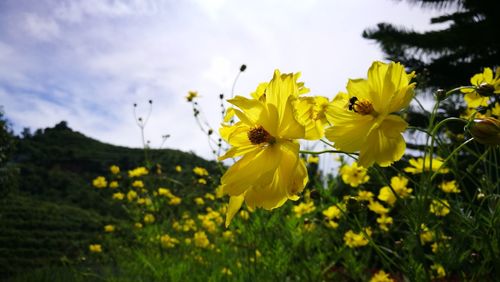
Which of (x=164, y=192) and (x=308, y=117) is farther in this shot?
(x=164, y=192)

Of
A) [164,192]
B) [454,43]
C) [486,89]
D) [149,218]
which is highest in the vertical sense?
[454,43]

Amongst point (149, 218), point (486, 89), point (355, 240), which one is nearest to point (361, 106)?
point (486, 89)

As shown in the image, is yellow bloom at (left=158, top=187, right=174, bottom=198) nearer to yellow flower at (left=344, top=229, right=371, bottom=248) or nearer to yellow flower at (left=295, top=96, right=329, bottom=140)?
yellow flower at (left=344, top=229, right=371, bottom=248)

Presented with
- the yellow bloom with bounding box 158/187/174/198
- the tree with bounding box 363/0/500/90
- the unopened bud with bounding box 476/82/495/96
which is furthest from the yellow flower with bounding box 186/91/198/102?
the tree with bounding box 363/0/500/90

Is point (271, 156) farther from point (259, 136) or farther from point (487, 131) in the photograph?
point (487, 131)

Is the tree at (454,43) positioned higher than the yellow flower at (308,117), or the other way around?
the tree at (454,43)

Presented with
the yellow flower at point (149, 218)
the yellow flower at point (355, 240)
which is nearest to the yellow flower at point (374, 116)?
the yellow flower at point (355, 240)

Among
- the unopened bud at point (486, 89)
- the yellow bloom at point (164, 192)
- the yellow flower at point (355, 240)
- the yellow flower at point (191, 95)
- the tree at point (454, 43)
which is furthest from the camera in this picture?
the tree at point (454, 43)

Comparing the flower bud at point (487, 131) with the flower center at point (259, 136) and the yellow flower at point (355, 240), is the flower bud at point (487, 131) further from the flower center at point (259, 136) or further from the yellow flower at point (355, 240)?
the yellow flower at point (355, 240)
